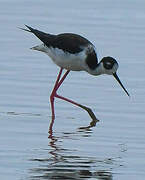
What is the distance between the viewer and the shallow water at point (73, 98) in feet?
31.8

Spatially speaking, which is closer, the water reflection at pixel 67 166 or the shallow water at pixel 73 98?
the water reflection at pixel 67 166

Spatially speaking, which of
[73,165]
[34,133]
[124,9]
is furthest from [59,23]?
[73,165]

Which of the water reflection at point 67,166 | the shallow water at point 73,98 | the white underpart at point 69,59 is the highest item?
the white underpart at point 69,59

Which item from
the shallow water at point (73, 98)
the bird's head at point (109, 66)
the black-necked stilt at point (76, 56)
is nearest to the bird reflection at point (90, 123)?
the shallow water at point (73, 98)

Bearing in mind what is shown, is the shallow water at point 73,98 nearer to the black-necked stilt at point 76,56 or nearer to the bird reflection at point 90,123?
the bird reflection at point 90,123

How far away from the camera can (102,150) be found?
1023cm

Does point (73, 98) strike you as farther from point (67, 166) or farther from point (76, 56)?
point (67, 166)

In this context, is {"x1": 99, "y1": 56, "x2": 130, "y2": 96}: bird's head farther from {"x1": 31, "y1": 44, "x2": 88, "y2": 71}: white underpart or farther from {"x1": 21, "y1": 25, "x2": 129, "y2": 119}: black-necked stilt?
{"x1": 31, "y1": 44, "x2": 88, "y2": 71}: white underpart

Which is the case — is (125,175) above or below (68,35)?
below

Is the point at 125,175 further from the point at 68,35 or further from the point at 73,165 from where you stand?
the point at 68,35

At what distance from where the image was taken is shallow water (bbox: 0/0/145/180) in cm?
970

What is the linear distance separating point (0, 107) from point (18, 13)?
541 centimetres

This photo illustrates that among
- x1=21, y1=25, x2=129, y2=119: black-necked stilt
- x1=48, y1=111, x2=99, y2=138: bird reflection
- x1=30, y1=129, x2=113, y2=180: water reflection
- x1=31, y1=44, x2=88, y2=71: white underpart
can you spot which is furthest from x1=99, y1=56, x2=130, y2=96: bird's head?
x1=30, y1=129, x2=113, y2=180: water reflection

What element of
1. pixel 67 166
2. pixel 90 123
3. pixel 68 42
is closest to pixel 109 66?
pixel 68 42
